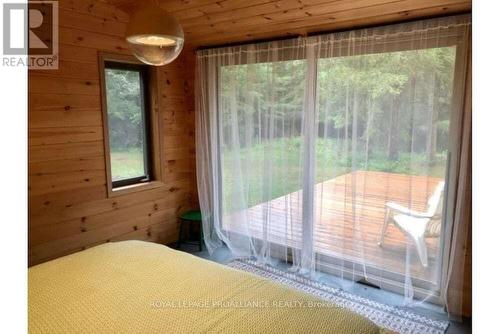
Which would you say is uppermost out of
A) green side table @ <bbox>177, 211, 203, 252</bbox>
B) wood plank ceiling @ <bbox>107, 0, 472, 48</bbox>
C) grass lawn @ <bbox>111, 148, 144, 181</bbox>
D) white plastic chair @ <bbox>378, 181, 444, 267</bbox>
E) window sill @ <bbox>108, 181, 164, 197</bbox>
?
wood plank ceiling @ <bbox>107, 0, 472, 48</bbox>

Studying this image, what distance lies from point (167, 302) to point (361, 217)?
5.87 feet

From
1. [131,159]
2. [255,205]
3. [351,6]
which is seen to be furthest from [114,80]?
[351,6]

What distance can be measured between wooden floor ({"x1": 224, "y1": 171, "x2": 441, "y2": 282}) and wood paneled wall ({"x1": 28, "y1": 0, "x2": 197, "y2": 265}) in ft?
4.87

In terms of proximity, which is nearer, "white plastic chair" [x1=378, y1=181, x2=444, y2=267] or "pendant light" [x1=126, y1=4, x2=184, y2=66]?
"pendant light" [x1=126, y1=4, x2=184, y2=66]

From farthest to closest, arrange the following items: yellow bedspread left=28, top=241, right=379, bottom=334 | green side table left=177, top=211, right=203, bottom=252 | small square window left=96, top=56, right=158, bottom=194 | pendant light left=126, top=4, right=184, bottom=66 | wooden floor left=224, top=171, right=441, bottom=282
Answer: green side table left=177, top=211, right=203, bottom=252 → small square window left=96, top=56, right=158, bottom=194 → wooden floor left=224, top=171, right=441, bottom=282 → pendant light left=126, top=4, right=184, bottom=66 → yellow bedspread left=28, top=241, right=379, bottom=334

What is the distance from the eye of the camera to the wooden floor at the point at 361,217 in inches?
Answer: 103

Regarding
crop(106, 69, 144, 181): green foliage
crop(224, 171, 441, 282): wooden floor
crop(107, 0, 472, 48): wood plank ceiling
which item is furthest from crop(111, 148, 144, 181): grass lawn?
crop(224, 171, 441, 282): wooden floor

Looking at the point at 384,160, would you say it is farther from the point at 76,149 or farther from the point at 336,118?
the point at 76,149

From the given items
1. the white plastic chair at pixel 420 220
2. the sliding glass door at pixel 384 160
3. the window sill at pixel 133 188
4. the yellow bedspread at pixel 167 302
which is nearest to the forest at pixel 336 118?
the sliding glass door at pixel 384 160

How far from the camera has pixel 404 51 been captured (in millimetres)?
2488

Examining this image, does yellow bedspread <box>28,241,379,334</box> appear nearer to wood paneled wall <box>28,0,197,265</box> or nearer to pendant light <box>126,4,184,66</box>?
wood paneled wall <box>28,0,197,265</box>

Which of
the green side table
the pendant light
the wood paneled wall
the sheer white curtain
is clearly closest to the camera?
the pendant light

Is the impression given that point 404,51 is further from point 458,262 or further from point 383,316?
point 383,316

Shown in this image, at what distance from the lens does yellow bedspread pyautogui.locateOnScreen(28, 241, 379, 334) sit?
1481 millimetres
